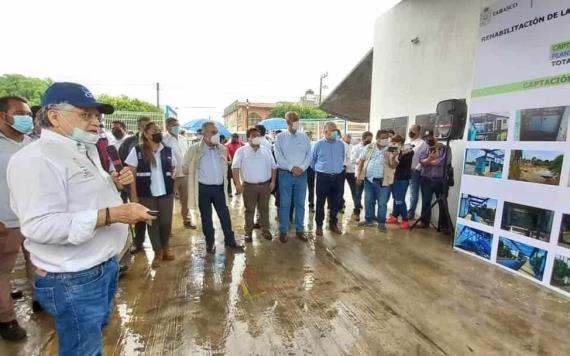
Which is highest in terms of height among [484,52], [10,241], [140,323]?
[484,52]

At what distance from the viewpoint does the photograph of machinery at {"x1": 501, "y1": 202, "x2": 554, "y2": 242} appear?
3252mm

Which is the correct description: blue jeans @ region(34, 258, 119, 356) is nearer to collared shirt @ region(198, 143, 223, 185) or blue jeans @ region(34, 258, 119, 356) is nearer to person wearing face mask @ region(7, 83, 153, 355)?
person wearing face mask @ region(7, 83, 153, 355)

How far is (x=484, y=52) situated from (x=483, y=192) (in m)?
1.69

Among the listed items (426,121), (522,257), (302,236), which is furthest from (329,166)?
(522,257)

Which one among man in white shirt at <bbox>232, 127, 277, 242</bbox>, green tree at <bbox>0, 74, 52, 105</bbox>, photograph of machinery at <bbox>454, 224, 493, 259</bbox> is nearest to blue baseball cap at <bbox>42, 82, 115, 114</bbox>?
man in white shirt at <bbox>232, 127, 277, 242</bbox>

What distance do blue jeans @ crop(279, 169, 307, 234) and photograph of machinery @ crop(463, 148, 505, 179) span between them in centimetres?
212

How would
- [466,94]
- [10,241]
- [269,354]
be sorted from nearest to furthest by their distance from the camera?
[269,354] → [10,241] → [466,94]

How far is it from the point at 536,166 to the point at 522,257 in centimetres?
98

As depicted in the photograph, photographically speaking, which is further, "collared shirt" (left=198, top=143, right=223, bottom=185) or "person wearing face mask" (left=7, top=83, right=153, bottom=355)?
"collared shirt" (left=198, top=143, right=223, bottom=185)

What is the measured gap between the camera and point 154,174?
3518 mm

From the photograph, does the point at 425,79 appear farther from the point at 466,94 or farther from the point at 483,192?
the point at 483,192

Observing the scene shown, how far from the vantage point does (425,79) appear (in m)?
5.91

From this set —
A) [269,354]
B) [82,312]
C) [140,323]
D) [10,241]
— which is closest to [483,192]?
[269,354]

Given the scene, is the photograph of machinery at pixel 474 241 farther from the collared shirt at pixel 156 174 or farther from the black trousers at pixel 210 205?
the collared shirt at pixel 156 174
